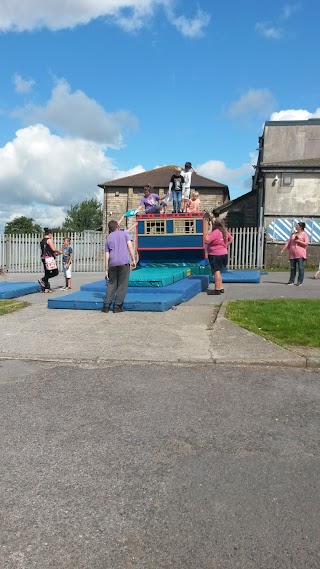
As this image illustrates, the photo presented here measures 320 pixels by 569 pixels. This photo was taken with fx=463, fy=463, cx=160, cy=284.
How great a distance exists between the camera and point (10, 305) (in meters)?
9.84

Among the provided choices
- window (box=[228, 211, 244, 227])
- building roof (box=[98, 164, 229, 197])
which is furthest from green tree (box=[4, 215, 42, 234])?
window (box=[228, 211, 244, 227])

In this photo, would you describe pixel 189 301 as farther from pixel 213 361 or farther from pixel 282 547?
pixel 282 547

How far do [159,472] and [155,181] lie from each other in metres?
48.2

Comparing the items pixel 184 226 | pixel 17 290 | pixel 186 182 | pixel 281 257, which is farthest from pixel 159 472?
pixel 281 257

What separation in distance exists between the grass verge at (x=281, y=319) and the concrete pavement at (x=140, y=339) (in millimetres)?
251

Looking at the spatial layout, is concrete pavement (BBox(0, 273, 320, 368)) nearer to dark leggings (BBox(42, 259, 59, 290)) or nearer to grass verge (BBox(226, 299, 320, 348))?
grass verge (BBox(226, 299, 320, 348))

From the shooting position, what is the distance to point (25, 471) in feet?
10.2

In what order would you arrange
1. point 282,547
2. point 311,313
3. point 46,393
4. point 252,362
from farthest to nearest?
point 311,313 → point 252,362 → point 46,393 → point 282,547

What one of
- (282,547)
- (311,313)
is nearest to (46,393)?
(282,547)

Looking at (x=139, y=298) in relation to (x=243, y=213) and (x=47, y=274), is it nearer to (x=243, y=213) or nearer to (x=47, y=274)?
(x=47, y=274)

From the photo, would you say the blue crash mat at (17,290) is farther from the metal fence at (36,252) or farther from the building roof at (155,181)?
the building roof at (155,181)

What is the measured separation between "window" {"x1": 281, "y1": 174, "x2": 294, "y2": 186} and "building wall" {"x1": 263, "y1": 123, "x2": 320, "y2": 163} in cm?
281

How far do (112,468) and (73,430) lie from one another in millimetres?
716

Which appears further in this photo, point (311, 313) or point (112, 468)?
point (311, 313)
